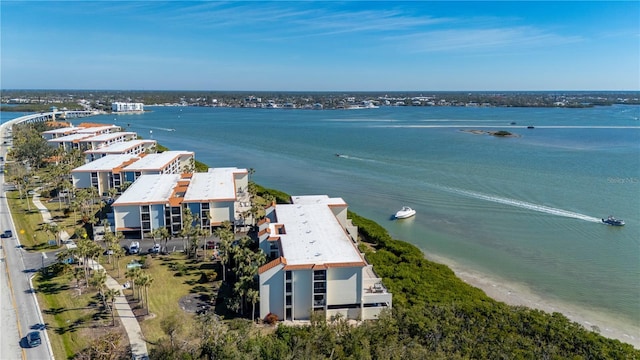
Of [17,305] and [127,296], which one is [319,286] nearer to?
[127,296]

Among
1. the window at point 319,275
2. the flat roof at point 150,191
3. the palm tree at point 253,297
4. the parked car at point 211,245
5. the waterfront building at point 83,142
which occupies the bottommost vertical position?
the parked car at point 211,245

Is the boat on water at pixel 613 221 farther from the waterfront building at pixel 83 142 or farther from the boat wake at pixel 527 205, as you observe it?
the waterfront building at pixel 83 142

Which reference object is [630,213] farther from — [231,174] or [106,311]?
[106,311]

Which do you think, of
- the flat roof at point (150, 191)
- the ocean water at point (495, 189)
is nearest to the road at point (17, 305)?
the flat roof at point (150, 191)

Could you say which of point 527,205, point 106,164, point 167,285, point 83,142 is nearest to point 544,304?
point 527,205

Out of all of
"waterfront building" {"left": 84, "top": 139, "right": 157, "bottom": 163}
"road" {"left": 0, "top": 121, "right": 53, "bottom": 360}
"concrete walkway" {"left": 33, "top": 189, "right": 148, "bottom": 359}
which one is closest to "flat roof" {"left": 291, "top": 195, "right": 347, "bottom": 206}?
"concrete walkway" {"left": 33, "top": 189, "right": 148, "bottom": 359}

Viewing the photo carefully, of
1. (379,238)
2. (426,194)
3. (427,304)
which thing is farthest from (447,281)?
(426,194)

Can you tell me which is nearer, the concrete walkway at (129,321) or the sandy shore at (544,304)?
the concrete walkway at (129,321)
